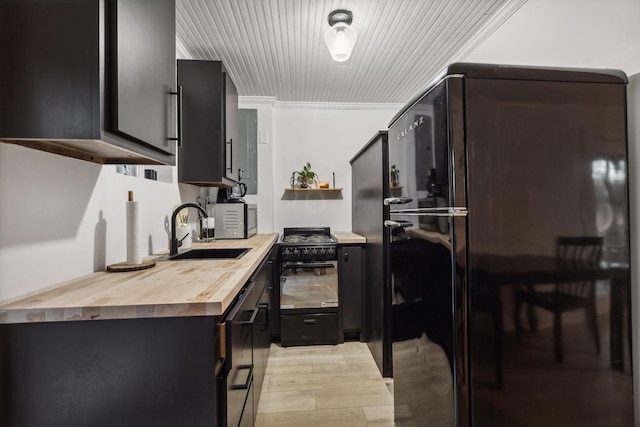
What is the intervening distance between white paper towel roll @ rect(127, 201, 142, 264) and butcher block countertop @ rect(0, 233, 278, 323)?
0.16 metres

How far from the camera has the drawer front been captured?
277 centimetres

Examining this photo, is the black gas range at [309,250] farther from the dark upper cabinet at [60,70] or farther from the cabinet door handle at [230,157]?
the dark upper cabinet at [60,70]

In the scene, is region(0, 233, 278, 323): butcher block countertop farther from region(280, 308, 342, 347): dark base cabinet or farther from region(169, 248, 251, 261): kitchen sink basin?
region(280, 308, 342, 347): dark base cabinet

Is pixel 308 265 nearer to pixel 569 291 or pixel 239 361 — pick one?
pixel 239 361

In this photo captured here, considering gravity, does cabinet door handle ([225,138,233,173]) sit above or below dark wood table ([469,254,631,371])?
above

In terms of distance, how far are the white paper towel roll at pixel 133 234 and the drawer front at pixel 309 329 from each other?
5.40 feet

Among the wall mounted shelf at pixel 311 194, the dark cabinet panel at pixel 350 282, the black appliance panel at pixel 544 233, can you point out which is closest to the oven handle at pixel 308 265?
the dark cabinet panel at pixel 350 282

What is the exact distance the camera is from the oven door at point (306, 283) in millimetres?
2764

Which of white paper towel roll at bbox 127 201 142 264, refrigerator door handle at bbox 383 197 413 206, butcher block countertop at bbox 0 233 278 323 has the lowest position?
butcher block countertop at bbox 0 233 278 323

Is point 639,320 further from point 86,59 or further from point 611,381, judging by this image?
point 86,59

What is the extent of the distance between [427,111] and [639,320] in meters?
1.17

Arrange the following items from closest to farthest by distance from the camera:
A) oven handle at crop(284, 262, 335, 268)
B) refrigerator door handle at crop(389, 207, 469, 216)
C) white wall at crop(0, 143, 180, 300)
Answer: white wall at crop(0, 143, 180, 300), refrigerator door handle at crop(389, 207, 469, 216), oven handle at crop(284, 262, 335, 268)

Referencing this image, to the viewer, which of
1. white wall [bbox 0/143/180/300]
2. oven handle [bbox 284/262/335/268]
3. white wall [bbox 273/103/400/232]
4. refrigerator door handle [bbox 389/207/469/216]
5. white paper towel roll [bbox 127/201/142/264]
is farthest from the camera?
white wall [bbox 273/103/400/232]

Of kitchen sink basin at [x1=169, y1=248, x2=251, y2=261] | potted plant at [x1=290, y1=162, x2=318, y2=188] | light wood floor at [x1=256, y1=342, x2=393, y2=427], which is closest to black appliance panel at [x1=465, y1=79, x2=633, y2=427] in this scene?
light wood floor at [x1=256, y1=342, x2=393, y2=427]
